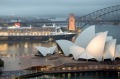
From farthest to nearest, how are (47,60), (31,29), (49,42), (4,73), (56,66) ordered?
(31,29) < (49,42) < (47,60) < (56,66) < (4,73)

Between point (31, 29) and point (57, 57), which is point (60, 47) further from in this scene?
point (31, 29)

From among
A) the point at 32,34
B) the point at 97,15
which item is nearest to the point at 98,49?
the point at 32,34

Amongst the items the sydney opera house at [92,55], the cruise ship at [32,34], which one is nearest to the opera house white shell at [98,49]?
the sydney opera house at [92,55]

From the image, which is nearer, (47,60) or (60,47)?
(47,60)

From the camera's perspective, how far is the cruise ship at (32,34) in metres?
44.2

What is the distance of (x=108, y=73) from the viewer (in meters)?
23.2

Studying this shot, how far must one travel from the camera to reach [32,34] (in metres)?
45.8

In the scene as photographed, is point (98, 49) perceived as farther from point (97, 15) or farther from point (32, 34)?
point (97, 15)

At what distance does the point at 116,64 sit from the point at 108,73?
146 centimetres

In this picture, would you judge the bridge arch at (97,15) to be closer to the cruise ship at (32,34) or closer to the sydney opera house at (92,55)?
the cruise ship at (32,34)

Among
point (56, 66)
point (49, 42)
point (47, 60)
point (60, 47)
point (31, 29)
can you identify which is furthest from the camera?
point (31, 29)

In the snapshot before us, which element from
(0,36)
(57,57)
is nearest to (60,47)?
(57,57)

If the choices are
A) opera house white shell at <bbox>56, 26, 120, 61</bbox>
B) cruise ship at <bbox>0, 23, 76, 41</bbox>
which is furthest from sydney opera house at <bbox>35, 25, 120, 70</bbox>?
cruise ship at <bbox>0, 23, 76, 41</bbox>

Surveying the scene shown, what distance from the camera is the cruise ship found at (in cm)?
4422
